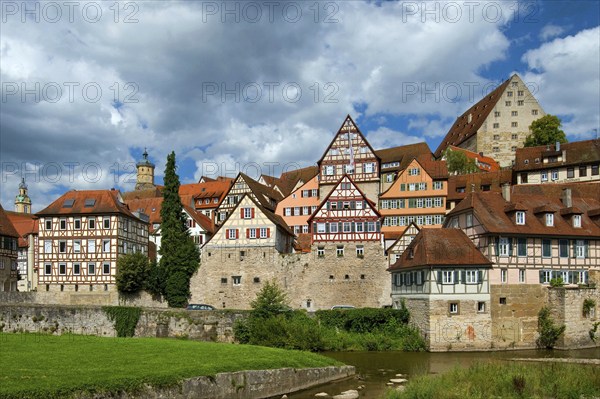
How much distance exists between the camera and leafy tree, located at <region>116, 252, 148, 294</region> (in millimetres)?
52312

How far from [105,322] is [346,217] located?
20.8 metres

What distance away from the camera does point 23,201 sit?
381 ft

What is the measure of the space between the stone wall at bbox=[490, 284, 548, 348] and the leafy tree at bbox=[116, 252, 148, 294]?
27969 mm

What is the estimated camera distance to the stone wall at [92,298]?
175 ft

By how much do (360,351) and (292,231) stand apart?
24.0m

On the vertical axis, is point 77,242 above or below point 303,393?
above

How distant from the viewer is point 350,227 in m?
52.6

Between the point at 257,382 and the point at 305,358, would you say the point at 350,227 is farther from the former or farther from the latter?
the point at 257,382

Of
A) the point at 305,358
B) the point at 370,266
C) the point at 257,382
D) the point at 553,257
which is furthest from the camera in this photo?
the point at 370,266

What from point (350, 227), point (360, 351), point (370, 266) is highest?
point (350, 227)

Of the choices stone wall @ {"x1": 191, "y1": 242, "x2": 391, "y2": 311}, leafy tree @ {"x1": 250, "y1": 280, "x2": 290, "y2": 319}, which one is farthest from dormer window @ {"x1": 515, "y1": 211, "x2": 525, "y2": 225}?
leafy tree @ {"x1": 250, "y1": 280, "x2": 290, "y2": 319}

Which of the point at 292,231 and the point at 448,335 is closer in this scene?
the point at 448,335

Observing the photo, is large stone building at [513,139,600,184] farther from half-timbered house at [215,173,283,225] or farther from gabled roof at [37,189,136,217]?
gabled roof at [37,189,136,217]

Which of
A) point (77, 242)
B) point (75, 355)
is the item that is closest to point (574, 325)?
point (75, 355)
